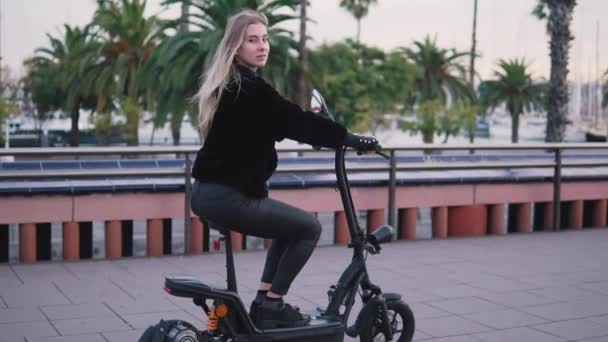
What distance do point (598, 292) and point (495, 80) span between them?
4819cm

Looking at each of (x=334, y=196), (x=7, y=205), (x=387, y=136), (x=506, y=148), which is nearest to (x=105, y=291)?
(x=7, y=205)

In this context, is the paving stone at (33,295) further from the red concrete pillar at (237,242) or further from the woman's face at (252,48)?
the woman's face at (252,48)

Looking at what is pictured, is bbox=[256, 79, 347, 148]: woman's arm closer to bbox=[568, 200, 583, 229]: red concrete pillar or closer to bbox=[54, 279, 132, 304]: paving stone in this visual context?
bbox=[54, 279, 132, 304]: paving stone

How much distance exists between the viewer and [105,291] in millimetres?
6855

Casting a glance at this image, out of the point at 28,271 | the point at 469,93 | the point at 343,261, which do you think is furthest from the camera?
the point at 469,93

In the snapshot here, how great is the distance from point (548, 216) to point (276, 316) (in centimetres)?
732

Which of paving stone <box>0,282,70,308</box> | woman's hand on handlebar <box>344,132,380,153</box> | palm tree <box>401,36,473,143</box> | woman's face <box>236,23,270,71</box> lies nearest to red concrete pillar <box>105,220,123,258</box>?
paving stone <box>0,282,70,308</box>

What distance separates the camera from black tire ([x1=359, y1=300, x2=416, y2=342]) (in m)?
4.80

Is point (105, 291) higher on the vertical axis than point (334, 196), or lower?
lower

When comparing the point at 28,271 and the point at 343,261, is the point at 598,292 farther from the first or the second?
the point at 28,271

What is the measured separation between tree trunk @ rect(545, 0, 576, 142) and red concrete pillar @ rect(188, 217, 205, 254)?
1453 cm

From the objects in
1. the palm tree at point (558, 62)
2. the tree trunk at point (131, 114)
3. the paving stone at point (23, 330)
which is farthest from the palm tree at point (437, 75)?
the paving stone at point (23, 330)

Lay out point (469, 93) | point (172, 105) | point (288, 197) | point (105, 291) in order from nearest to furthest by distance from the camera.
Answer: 1. point (105, 291)
2. point (288, 197)
3. point (172, 105)
4. point (469, 93)

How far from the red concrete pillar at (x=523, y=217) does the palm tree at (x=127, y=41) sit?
940 inches
